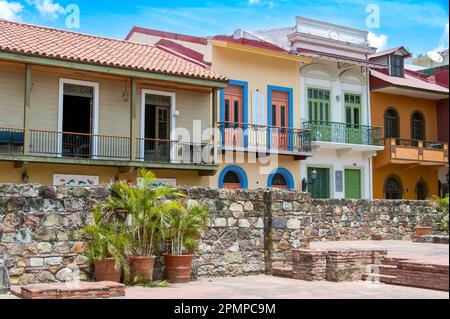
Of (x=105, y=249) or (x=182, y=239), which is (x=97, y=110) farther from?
(x=105, y=249)

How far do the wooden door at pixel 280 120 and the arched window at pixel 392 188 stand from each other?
7.39 meters

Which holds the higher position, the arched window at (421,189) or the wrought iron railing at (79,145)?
the wrought iron railing at (79,145)

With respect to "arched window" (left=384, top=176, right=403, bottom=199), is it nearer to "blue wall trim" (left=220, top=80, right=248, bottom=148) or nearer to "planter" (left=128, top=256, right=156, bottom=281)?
"blue wall trim" (left=220, top=80, right=248, bottom=148)

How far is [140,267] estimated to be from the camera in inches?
458

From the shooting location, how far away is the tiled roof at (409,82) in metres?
32.0

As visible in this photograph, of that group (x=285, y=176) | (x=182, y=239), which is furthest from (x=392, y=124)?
(x=182, y=239)

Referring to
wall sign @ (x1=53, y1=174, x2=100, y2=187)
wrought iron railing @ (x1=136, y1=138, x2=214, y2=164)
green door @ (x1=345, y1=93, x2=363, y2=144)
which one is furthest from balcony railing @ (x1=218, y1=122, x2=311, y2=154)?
wall sign @ (x1=53, y1=174, x2=100, y2=187)

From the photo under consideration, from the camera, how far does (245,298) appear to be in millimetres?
10086

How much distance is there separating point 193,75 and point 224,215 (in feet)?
37.3

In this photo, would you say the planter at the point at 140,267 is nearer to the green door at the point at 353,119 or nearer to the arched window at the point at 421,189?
the green door at the point at 353,119

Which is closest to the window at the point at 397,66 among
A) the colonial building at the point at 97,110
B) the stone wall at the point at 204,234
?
the colonial building at the point at 97,110

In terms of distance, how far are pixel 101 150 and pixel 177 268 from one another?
454 inches
